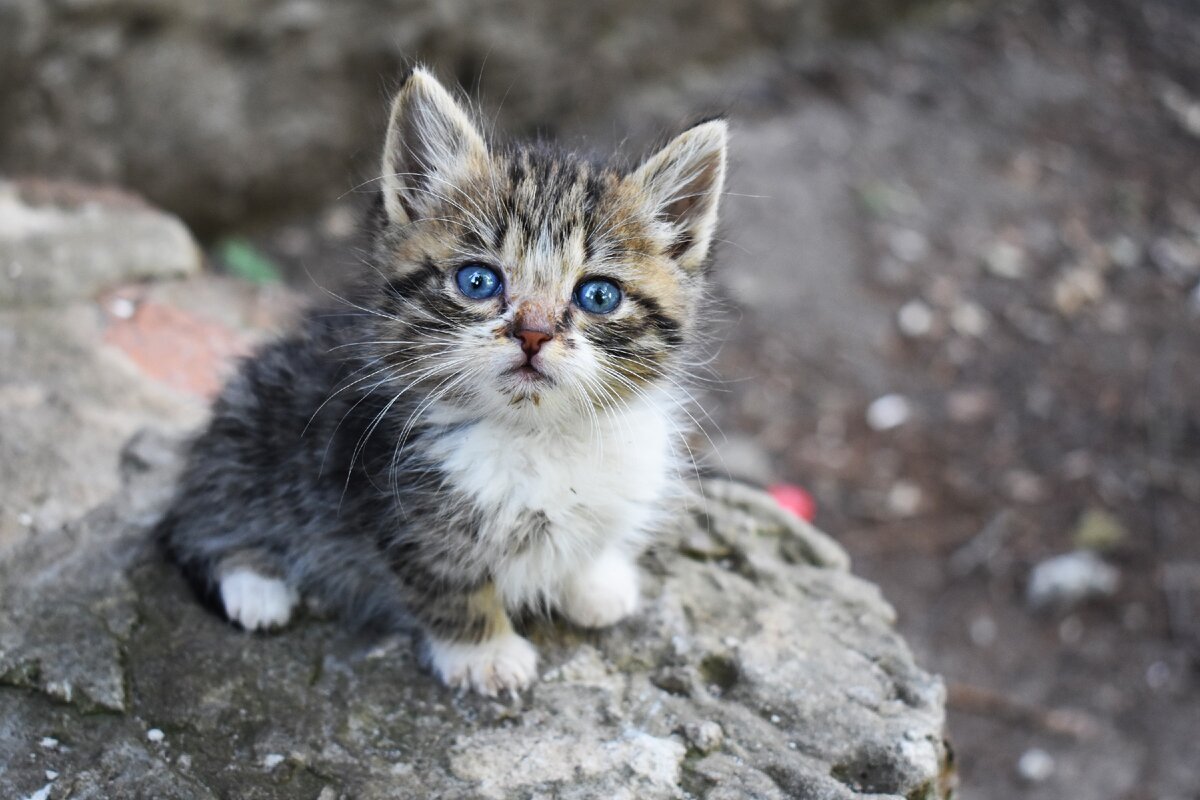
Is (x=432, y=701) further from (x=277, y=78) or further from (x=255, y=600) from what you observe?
(x=277, y=78)

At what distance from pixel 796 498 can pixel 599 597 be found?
2013 millimetres

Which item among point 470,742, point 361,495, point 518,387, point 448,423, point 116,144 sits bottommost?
point 116,144

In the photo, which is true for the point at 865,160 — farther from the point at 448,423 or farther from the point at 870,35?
the point at 448,423

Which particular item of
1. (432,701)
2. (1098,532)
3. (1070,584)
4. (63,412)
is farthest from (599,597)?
(1098,532)

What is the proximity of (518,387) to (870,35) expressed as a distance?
5.99 meters

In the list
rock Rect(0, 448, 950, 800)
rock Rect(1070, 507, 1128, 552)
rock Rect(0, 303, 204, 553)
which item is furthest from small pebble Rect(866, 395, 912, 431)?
rock Rect(0, 303, 204, 553)

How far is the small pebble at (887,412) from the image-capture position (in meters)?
5.43

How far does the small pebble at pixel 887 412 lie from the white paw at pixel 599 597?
291 cm

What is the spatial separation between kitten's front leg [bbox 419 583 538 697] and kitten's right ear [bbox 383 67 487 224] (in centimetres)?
83

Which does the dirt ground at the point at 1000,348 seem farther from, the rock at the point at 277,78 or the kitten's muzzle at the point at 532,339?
the kitten's muzzle at the point at 532,339

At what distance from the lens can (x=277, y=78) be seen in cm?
539

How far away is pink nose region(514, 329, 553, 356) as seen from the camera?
7.38 ft

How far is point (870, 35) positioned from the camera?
296 inches

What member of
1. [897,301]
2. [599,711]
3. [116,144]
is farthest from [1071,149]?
[599,711]
